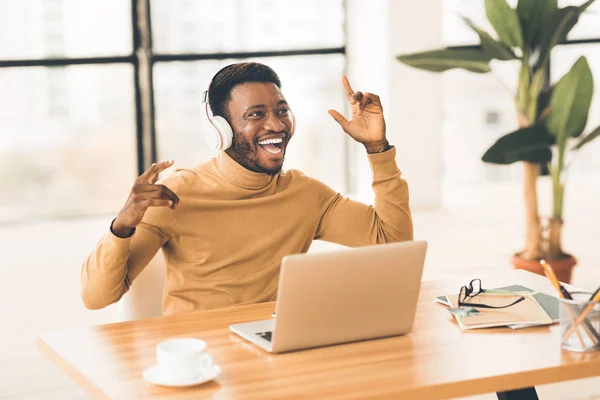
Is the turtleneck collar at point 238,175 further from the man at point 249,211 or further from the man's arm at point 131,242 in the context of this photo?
the man's arm at point 131,242

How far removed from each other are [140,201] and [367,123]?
67 cm

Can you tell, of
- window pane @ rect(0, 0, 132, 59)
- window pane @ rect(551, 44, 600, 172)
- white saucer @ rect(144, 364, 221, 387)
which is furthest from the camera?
window pane @ rect(551, 44, 600, 172)

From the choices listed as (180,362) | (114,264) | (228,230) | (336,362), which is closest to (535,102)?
(228,230)

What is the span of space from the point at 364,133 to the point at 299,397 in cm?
104

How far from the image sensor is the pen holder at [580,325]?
1.81m

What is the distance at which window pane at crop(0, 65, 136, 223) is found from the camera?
614cm

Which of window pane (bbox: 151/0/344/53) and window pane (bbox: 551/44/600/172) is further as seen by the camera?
window pane (bbox: 551/44/600/172)

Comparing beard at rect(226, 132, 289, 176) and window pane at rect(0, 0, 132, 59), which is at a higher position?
window pane at rect(0, 0, 132, 59)

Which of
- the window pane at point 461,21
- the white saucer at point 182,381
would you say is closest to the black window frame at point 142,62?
the window pane at point 461,21

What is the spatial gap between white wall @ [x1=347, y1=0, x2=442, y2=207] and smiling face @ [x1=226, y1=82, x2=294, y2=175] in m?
4.15

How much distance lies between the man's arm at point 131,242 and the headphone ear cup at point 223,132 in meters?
0.23

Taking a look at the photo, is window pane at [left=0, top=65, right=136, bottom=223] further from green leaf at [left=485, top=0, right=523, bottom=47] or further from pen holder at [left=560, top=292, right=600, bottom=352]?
pen holder at [left=560, top=292, right=600, bottom=352]

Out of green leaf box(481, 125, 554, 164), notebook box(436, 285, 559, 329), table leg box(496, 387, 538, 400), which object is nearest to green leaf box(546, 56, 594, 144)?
green leaf box(481, 125, 554, 164)

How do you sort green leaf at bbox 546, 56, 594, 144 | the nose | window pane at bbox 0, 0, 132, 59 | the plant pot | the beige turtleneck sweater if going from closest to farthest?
1. the beige turtleneck sweater
2. the nose
3. green leaf at bbox 546, 56, 594, 144
4. the plant pot
5. window pane at bbox 0, 0, 132, 59
